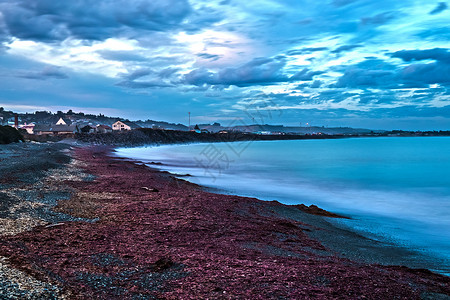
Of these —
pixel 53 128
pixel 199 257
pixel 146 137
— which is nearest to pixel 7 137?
pixel 199 257

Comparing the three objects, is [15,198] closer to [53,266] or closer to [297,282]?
[53,266]

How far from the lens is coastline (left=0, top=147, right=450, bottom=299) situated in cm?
482

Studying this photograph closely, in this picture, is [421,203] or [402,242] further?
[421,203]

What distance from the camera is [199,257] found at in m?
6.17

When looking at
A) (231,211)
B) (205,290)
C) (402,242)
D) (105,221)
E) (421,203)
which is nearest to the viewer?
(205,290)

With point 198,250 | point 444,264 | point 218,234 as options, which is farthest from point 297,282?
point 444,264

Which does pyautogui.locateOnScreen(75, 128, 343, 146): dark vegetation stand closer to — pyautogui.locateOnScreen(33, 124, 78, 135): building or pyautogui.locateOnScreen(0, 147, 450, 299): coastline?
pyautogui.locateOnScreen(33, 124, 78, 135): building

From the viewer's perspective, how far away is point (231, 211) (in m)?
11.2

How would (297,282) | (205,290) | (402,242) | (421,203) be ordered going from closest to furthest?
(205,290), (297,282), (402,242), (421,203)

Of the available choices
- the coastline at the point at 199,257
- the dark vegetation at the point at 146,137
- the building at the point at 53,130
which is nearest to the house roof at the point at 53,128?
the building at the point at 53,130

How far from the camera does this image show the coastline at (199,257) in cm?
482

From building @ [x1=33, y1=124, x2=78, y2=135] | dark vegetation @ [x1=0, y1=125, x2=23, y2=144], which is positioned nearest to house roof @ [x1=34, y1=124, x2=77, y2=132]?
building @ [x1=33, y1=124, x2=78, y2=135]

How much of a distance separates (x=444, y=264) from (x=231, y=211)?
5880 millimetres

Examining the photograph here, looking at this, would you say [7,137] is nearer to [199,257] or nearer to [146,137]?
[199,257]
